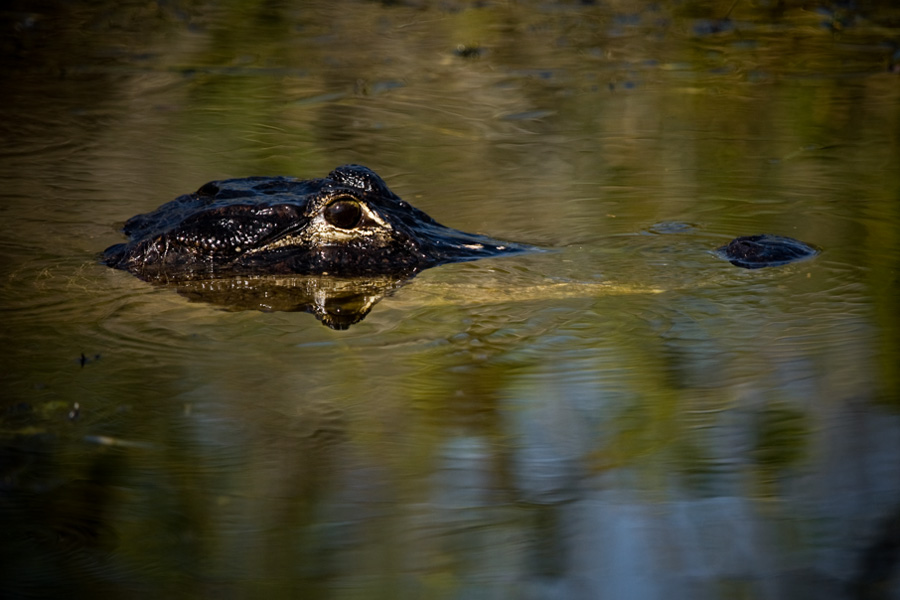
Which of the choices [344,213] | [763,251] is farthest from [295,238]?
[763,251]

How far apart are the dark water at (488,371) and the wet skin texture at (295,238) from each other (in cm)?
17

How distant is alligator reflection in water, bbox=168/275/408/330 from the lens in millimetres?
4207

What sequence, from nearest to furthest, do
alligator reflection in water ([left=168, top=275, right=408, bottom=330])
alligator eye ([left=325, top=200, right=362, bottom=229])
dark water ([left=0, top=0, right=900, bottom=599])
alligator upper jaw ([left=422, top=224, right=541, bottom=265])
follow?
dark water ([left=0, top=0, right=900, bottom=599])
alligator reflection in water ([left=168, top=275, right=408, bottom=330])
alligator eye ([left=325, top=200, right=362, bottom=229])
alligator upper jaw ([left=422, top=224, right=541, bottom=265])

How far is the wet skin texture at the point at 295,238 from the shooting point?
4539 millimetres

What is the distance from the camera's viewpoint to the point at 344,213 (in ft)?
14.8

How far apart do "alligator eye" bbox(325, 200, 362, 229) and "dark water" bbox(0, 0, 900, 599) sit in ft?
1.24

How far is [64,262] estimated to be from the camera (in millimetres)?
4777

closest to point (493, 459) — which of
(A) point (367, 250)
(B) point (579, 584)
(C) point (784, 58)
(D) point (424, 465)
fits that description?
(D) point (424, 465)

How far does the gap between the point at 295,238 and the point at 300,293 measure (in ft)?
0.93

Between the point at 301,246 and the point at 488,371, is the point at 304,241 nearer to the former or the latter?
the point at 301,246

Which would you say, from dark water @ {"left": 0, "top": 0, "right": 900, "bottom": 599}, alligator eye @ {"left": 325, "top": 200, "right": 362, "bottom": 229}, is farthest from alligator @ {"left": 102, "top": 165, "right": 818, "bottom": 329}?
dark water @ {"left": 0, "top": 0, "right": 900, "bottom": 599}

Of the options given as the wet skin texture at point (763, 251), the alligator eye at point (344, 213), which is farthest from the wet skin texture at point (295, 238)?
the wet skin texture at point (763, 251)

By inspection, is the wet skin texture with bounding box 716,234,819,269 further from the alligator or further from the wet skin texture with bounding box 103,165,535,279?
the wet skin texture with bounding box 103,165,535,279

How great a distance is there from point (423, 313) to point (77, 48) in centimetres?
643
